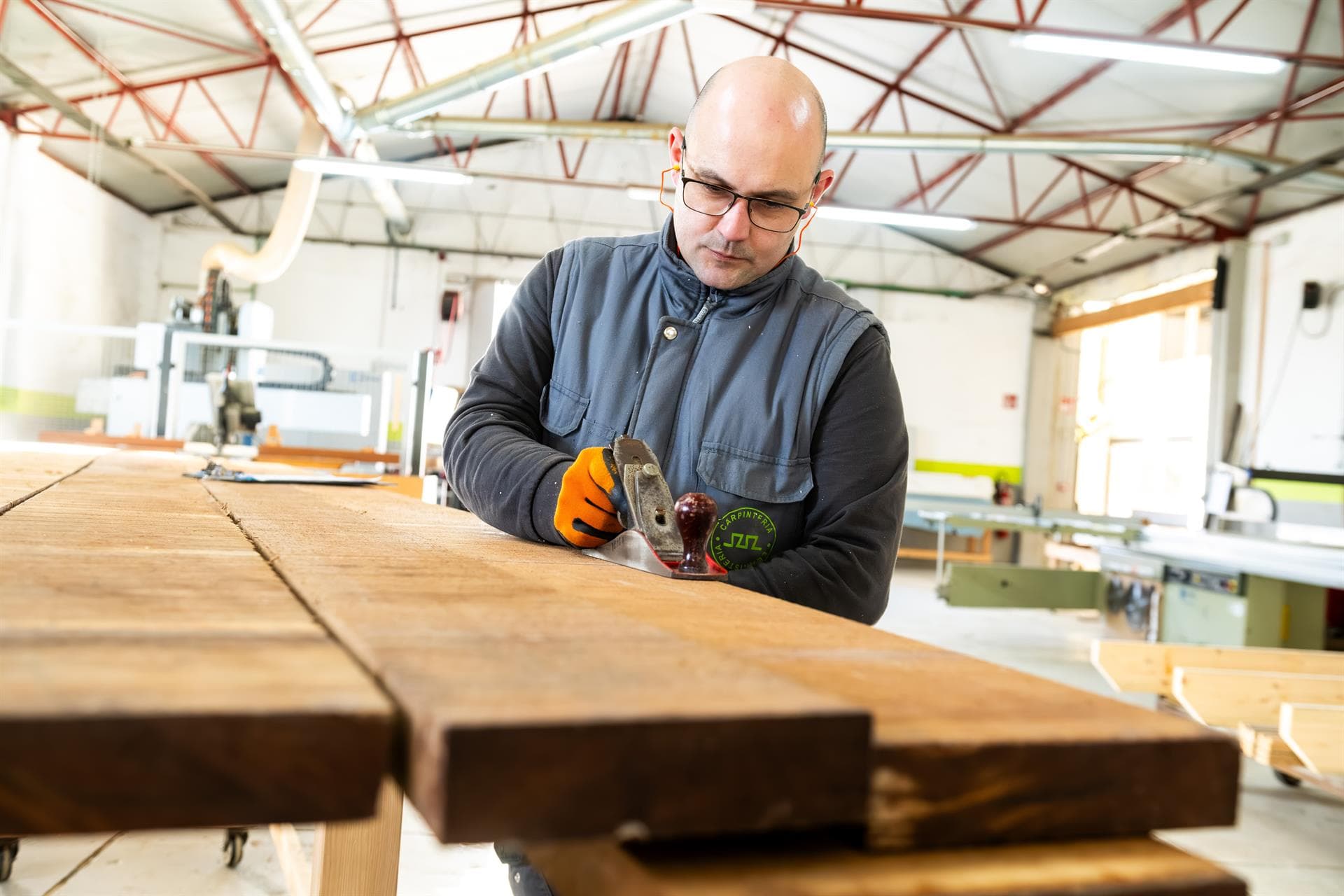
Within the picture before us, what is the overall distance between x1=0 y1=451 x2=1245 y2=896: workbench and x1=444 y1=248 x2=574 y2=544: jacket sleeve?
0.66m

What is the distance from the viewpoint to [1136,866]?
46cm

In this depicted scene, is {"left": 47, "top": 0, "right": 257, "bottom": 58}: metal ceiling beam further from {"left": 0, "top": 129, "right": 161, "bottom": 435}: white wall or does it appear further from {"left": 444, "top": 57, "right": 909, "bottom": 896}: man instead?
{"left": 444, "top": 57, "right": 909, "bottom": 896}: man

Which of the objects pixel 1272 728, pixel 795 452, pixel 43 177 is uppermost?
pixel 43 177

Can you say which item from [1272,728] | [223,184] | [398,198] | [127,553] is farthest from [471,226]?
[127,553]

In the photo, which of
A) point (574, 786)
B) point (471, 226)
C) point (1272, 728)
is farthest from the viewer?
point (471, 226)

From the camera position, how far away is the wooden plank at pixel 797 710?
40cm

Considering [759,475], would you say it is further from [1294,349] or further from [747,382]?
[1294,349]

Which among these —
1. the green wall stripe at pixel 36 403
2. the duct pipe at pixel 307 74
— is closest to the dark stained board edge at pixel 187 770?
the duct pipe at pixel 307 74

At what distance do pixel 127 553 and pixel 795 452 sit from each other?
0.93 meters

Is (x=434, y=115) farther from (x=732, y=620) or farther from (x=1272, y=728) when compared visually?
(x=732, y=620)

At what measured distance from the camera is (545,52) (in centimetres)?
657

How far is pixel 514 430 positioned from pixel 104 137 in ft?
28.4

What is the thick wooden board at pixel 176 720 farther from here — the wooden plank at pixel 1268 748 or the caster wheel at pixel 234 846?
the wooden plank at pixel 1268 748

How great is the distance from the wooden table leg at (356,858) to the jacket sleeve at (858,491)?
743 millimetres
